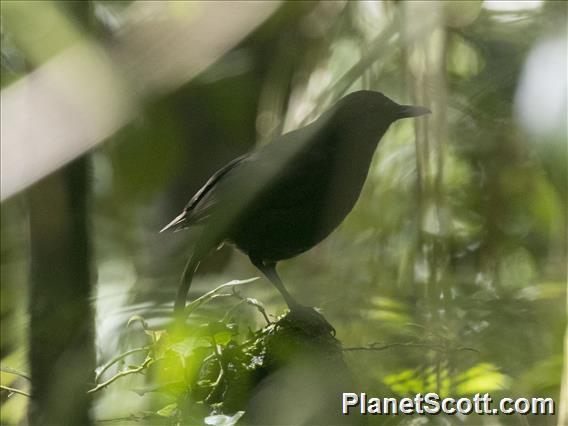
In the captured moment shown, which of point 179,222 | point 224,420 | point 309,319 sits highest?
point 179,222

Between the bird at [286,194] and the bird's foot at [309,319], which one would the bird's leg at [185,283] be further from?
the bird's foot at [309,319]

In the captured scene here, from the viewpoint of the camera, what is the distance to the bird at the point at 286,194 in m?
0.89

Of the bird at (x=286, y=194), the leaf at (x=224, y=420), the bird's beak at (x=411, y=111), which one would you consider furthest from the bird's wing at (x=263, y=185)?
the leaf at (x=224, y=420)

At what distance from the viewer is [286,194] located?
89 cm

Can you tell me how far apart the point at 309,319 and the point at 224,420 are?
15 cm

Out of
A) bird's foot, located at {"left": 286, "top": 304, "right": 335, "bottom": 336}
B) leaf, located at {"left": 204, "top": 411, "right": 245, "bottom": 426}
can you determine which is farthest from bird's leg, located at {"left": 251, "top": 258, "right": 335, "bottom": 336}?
leaf, located at {"left": 204, "top": 411, "right": 245, "bottom": 426}

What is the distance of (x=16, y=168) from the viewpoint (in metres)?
0.87

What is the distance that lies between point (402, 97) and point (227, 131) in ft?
0.87

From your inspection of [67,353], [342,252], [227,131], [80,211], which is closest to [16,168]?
[80,211]

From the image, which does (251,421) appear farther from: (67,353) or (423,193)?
(423,193)

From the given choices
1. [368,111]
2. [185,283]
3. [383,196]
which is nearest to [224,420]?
[185,283]

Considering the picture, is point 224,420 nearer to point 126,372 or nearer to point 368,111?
point 126,372

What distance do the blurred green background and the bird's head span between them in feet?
0.32

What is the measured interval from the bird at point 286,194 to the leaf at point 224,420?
14 centimetres
